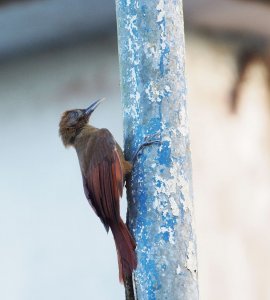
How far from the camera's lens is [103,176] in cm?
323

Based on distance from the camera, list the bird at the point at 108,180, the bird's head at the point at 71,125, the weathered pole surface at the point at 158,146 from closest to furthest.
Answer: the weathered pole surface at the point at 158,146 → the bird at the point at 108,180 → the bird's head at the point at 71,125

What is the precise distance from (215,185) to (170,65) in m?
2.69

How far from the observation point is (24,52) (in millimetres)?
5594

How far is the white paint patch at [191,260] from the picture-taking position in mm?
2666

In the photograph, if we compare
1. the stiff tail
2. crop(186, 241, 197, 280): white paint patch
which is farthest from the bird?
crop(186, 241, 197, 280): white paint patch

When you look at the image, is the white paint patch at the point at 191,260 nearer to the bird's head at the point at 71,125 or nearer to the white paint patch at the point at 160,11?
the white paint patch at the point at 160,11

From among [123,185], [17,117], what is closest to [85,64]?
[17,117]

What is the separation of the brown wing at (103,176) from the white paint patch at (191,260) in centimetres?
36

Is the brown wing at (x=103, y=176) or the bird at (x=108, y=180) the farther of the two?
the brown wing at (x=103, y=176)

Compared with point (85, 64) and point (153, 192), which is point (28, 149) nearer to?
point (85, 64)

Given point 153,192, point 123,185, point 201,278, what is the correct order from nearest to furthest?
point 153,192 → point 123,185 → point 201,278

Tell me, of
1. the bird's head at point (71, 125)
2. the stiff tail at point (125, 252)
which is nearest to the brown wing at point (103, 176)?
the stiff tail at point (125, 252)

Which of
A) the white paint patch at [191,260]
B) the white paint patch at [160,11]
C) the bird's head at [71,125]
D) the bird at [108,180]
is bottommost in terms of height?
the white paint patch at [191,260]

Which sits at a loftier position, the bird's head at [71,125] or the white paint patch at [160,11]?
the white paint patch at [160,11]
